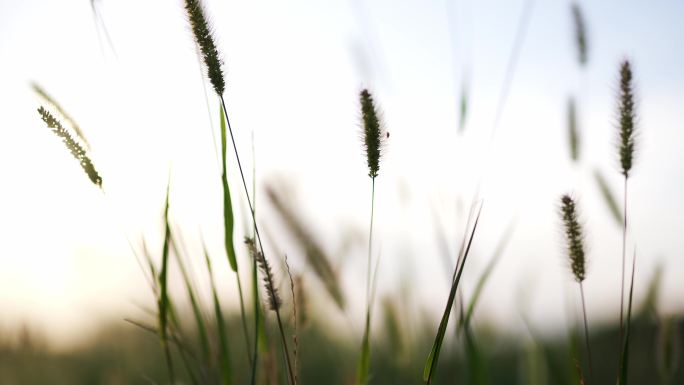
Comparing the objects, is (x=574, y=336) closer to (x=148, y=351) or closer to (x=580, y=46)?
(x=580, y=46)

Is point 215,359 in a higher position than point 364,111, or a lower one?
lower

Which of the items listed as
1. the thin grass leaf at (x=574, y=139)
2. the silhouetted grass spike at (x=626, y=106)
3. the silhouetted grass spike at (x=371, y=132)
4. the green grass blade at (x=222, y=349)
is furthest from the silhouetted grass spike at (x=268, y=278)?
the thin grass leaf at (x=574, y=139)

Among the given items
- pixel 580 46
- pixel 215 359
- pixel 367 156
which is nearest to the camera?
pixel 367 156

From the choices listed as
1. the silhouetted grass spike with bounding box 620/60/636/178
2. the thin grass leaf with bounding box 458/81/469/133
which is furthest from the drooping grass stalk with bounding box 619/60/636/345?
the thin grass leaf with bounding box 458/81/469/133

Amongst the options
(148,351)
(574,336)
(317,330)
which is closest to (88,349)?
(148,351)

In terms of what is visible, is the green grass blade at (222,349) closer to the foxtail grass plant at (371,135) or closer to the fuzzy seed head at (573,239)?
the foxtail grass plant at (371,135)

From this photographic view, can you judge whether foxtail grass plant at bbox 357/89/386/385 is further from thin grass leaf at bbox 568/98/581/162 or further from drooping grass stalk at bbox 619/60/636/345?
thin grass leaf at bbox 568/98/581/162
